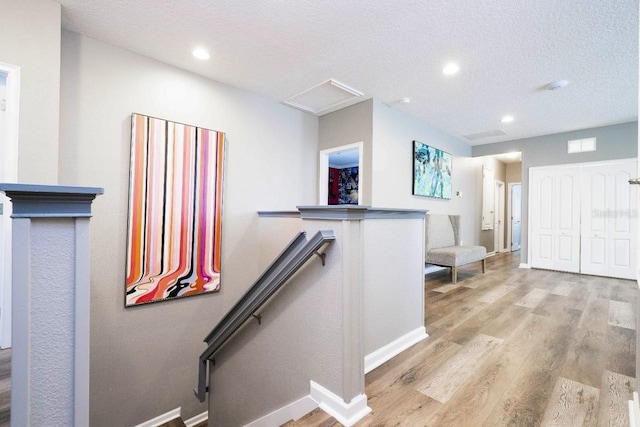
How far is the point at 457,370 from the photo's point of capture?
5.84ft

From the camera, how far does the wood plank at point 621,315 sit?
261 cm

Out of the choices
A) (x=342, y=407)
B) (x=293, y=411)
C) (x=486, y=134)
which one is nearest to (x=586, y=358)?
(x=342, y=407)

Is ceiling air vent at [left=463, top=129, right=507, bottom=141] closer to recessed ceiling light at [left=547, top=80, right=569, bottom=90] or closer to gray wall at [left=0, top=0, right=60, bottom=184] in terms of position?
recessed ceiling light at [left=547, top=80, right=569, bottom=90]

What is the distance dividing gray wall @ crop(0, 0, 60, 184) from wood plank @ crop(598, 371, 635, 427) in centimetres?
367

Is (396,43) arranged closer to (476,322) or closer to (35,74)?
Answer: (476,322)

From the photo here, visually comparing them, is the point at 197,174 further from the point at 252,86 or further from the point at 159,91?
the point at 252,86

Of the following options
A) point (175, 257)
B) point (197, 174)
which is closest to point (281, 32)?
point (197, 174)

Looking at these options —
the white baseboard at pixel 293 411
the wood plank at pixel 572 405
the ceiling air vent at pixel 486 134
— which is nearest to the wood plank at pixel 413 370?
the white baseboard at pixel 293 411

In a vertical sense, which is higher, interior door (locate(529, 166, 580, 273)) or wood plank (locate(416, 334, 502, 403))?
interior door (locate(529, 166, 580, 273))

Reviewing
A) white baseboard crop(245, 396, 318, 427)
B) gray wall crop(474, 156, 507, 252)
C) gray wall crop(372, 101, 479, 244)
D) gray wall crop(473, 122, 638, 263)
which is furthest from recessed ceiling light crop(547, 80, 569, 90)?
white baseboard crop(245, 396, 318, 427)

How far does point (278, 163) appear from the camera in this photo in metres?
3.88

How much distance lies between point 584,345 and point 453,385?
1426 mm

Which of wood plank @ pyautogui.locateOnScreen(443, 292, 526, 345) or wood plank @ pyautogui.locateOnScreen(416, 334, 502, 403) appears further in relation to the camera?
wood plank @ pyautogui.locateOnScreen(443, 292, 526, 345)

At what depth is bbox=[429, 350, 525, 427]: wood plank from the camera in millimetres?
1358
